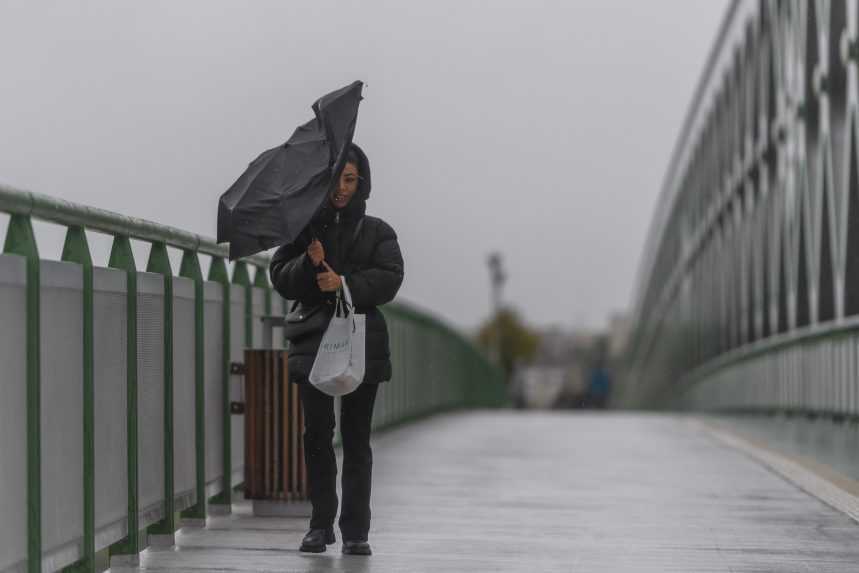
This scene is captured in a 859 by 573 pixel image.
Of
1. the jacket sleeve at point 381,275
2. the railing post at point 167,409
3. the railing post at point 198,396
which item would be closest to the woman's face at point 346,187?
the jacket sleeve at point 381,275

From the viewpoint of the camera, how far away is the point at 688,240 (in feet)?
145

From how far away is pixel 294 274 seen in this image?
6.65 meters

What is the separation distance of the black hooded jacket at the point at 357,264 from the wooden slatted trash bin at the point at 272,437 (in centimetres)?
130

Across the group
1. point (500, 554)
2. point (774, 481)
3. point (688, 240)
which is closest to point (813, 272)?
point (774, 481)

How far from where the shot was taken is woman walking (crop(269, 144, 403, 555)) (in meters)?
6.68

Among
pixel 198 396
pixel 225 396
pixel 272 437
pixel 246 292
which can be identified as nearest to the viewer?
pixel 198 396

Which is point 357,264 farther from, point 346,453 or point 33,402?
point 33,402

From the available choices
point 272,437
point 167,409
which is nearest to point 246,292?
point 272,437

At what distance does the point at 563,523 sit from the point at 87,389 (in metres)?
3.01

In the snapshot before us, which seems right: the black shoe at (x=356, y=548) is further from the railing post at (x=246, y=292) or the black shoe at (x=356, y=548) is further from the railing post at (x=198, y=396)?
the railing post at (x=246, y=292)

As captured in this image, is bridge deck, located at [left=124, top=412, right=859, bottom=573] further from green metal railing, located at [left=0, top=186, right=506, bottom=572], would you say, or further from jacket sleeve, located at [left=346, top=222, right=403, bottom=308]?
jacket sleeve, located at [left=346, top=222, right=403, bottom=308]

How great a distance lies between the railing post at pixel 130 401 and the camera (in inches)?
256

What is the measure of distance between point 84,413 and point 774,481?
6075 mm

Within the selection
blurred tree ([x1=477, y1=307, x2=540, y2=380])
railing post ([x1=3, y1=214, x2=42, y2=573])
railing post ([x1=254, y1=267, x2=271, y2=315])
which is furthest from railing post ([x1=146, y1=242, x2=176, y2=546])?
blurred tree ([x1=477, y1=307, x2=540, y2=380])
